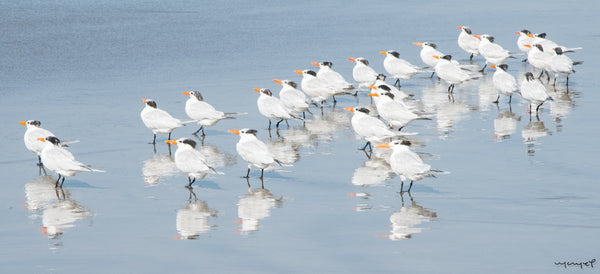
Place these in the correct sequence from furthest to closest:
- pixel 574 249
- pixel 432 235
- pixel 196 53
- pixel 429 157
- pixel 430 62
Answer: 1. pixel 196 53
2. pixel 430 62
3. pixel 429 157
4. pixel 432 235
5. pixel 574 249

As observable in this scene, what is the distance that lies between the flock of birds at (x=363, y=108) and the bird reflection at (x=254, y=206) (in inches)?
23.1

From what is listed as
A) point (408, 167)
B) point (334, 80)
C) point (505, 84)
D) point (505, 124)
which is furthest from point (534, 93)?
point (408, 167)

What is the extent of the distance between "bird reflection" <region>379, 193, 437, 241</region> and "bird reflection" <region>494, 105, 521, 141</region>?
3.98 meters

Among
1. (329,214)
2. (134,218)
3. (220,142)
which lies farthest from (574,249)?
(220,142)

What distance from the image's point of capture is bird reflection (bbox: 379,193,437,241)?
10094 millimetres

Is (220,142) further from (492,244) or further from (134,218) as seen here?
(492,244)

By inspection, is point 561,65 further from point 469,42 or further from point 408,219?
point 408,219

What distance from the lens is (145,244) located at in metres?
9.89

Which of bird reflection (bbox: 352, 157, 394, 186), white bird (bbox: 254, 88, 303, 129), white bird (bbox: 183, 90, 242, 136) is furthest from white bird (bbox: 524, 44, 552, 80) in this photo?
white bird (bbox: 183, 90, 242, 136)

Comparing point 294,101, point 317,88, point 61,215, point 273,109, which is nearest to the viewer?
point 61,215

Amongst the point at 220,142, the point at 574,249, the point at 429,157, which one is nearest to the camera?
the point at 574,249

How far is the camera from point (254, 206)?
11.4 m

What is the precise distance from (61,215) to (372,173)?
4297mm

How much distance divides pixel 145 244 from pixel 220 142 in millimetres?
5387
